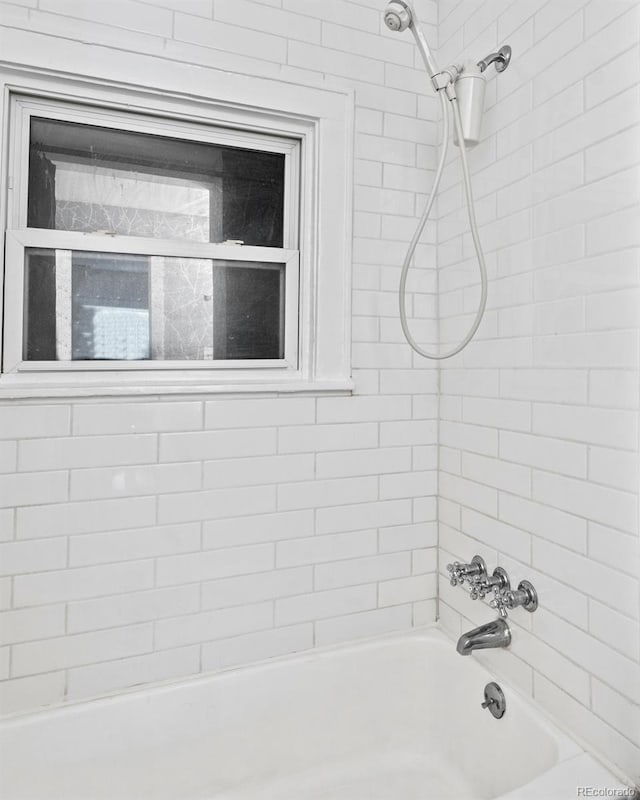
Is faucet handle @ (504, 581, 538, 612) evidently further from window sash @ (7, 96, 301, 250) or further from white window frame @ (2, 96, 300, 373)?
window sash @ (7, 96, 301, 250)

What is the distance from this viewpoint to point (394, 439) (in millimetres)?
1709

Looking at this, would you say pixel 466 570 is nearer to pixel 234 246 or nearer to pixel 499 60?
pixel 234 246

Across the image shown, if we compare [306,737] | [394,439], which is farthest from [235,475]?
[306,737]

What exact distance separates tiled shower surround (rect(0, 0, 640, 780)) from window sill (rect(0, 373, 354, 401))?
3 centimetres

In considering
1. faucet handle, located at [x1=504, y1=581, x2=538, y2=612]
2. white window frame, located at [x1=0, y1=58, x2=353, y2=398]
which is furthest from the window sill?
faucet handle, located at [x1=504, y1=581, x2=538, y2=612]

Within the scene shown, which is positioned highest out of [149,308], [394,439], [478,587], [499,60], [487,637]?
[499,60]

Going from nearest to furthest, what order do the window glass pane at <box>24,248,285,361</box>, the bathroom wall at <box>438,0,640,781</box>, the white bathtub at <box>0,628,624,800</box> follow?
the bathroom wall at <box>438,0,640,781</box> < the white bathtub at <box>0,628,624,800</box> < the window glass pane at <box>24,248,285,361</box>

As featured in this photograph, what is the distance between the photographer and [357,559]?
166 cm

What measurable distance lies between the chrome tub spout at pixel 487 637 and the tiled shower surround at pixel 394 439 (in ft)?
0.10

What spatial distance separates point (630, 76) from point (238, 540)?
4.89 feet

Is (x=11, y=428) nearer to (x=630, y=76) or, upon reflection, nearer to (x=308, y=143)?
(x=308, y=143)

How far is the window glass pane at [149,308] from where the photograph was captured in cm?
143

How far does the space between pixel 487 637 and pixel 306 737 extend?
0.63 meters

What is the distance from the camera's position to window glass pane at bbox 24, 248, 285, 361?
4.68ft
